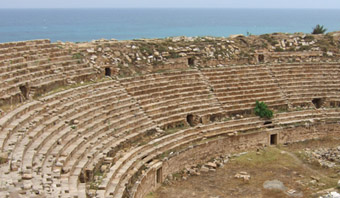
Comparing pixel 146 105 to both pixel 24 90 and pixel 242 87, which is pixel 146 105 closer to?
pixel 24 90

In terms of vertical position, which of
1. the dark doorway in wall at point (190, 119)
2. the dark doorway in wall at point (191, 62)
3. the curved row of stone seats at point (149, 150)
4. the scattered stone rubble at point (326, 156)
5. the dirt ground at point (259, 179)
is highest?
the dark doorway in wall at point (191, 62)

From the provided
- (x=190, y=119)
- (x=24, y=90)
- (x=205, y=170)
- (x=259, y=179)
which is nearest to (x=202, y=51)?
(x=190, y=119)

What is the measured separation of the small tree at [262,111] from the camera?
23.5m

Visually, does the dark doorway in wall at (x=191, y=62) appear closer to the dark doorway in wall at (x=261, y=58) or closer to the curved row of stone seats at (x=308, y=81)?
the dark doorway in wall at (x=261, y=58)

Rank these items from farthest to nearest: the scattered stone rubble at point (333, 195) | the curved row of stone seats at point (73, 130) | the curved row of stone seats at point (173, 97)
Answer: the curved row of stone seats at point (173, 97)
the scattered stone rubble at point (333, 195)
the curved row of stone seats at point (73, 130)

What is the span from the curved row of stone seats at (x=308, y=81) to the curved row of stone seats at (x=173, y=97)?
517 centimetres

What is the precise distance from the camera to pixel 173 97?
2275 centimetres

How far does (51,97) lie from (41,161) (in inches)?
200

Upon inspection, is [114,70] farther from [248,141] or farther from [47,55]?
[248,141]

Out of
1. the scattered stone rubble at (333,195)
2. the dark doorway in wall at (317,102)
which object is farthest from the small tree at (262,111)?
the scattered stone rubble at (333,195)

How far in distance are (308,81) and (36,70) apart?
1606 centimetres

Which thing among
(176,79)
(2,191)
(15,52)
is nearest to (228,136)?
(176,79)

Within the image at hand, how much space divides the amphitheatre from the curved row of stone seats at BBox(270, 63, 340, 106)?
0.21ft

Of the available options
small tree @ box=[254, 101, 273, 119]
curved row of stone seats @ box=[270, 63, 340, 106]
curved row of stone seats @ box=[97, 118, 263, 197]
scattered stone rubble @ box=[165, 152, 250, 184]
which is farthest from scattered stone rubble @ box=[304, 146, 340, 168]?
scattered stone rubble @ box=[165, 152, 250, 184]
